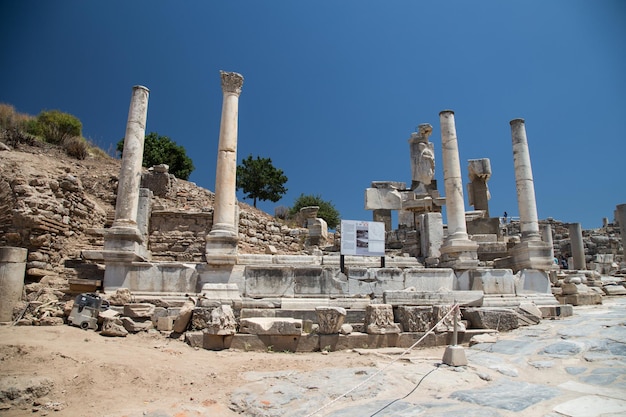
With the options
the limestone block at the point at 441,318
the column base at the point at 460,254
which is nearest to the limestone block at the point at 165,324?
the limestone block at the point at 441,318

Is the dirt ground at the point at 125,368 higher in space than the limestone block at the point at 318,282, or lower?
lower

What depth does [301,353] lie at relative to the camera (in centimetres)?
701

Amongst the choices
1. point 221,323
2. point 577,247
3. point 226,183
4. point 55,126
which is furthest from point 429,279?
point 55,126

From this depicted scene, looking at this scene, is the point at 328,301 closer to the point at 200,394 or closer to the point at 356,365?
the point at 356,365

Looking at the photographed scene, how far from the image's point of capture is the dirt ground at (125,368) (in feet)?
14.6

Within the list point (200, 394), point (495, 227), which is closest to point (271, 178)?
point (495, 227)

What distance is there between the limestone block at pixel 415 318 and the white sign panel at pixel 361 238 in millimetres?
1924

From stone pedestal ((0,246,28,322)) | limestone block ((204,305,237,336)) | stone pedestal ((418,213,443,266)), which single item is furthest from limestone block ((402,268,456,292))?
stone pedestal ((0,246,28,322))

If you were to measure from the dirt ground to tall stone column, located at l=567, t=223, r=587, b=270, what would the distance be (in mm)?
18697

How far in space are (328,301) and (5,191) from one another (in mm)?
9410

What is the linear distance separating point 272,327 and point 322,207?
2963cm

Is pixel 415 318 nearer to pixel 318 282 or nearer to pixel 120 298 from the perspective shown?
pixel 318 282

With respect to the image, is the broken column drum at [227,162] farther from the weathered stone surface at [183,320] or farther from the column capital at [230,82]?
the weathered stone surface at [183,320]

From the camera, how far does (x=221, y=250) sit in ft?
30.5
